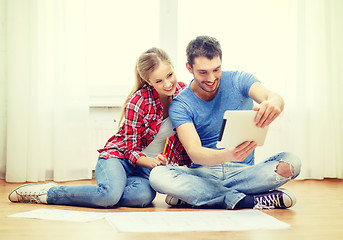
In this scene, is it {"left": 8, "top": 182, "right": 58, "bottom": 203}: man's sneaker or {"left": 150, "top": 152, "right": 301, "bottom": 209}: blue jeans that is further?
{"left": 8, "top": 182, "right": 58, "bottom": 203}: man's sneaker

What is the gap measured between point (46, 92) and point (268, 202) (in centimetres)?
192

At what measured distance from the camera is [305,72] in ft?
9.65

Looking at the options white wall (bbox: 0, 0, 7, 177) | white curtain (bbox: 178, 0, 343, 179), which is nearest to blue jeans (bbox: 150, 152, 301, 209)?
white curtain (bbox: 178, 0, 343, 179)

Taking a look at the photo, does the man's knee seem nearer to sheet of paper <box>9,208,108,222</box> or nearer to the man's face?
the man's face

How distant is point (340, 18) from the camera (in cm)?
293

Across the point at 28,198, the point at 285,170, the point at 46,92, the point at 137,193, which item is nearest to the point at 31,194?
the point at 28,198

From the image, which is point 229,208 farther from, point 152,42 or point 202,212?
point 152,42

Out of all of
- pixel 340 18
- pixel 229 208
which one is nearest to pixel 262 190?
pixel 229 208

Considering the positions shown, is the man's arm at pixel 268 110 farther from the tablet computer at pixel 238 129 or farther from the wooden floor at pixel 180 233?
the wooden floor at pixel 180 233

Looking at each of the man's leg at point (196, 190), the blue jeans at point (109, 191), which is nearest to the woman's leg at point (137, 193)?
the blue jeans at point (109, 191)

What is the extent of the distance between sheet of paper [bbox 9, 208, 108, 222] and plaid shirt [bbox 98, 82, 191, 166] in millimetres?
353

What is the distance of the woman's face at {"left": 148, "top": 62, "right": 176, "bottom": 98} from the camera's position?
1.82m

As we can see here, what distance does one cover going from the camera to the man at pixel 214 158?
64.6 inches

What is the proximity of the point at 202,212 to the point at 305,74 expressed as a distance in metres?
1.74
